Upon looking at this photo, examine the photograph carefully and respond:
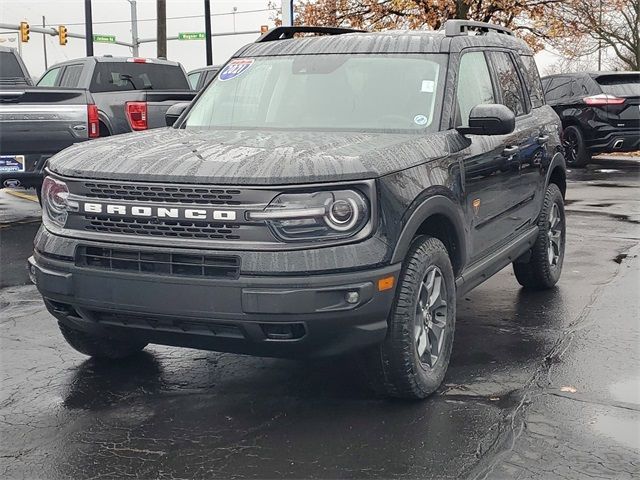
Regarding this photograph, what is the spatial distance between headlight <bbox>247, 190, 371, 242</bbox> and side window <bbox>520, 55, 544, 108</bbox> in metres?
3.27

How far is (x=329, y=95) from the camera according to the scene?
5.21 meters

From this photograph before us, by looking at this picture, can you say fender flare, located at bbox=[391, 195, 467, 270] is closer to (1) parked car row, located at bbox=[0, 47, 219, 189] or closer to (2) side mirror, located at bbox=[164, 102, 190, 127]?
(2) side mirror, located at bbox=[164, 102, 190, 127]

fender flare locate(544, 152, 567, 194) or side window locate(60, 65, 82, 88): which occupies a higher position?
side window locate(60, 65, 82, 88)

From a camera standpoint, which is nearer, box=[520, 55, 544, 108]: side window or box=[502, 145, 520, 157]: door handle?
box=[502, 145, 520, 157]: door handle

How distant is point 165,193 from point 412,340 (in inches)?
53.7

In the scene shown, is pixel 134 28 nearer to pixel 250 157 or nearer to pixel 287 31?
pixel 287 31

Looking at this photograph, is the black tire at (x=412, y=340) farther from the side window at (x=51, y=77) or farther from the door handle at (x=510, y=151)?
the side window at (x=51, y=77)

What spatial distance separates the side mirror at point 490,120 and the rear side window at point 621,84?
533 inches

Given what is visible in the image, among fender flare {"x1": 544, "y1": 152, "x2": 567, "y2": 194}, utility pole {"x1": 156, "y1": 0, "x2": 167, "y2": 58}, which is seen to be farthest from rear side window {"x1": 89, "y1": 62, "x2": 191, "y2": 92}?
utility pole {"x1": 156, "y1": 0, "x2": 167, "y2": 58}

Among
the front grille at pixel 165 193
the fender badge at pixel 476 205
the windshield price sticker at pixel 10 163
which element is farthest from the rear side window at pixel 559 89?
the front grille at pixel 165 193

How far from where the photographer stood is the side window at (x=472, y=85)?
17.2 ft

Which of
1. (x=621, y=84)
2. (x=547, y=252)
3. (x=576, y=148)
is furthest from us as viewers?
(x=576, y=148)

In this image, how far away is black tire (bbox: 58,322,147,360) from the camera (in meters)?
4.86

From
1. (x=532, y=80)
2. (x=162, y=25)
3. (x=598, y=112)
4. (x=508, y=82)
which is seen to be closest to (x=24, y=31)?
(x=162, y=25)
